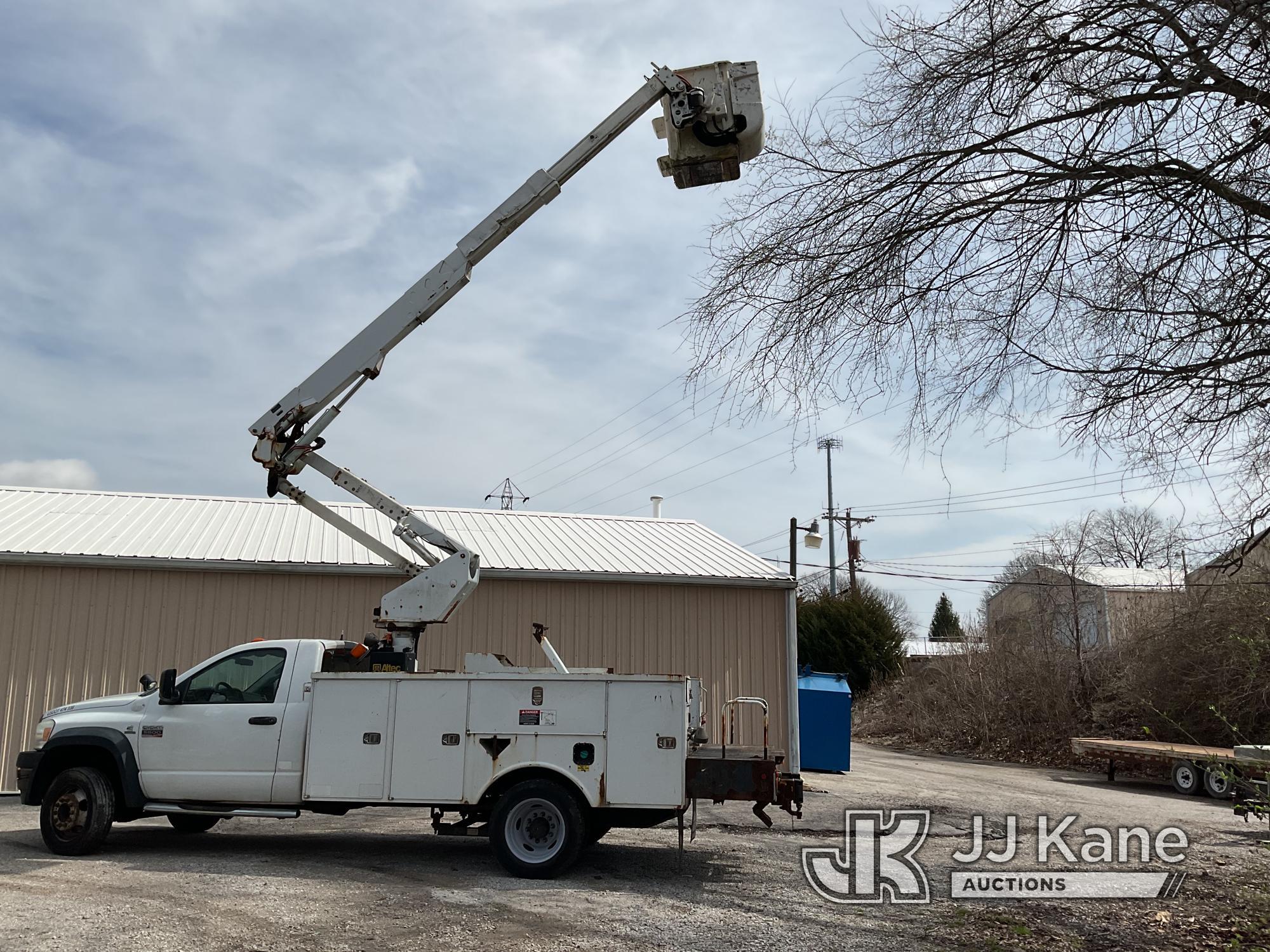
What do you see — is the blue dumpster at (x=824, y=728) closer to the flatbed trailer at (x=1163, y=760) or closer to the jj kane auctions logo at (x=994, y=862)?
the flatbed trailer at (x=1163, y=760)

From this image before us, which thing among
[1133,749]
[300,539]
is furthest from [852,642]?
[300,539]

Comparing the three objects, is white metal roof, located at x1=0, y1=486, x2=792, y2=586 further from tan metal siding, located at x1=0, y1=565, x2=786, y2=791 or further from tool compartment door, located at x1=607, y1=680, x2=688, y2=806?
tool compartment door, located at x1=607, y1=680, x2=688, y2=806

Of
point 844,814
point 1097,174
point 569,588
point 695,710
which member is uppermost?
point 1097,174

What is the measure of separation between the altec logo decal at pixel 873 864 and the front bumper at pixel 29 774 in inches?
276

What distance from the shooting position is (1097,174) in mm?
6504

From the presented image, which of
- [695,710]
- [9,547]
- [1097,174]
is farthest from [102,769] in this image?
[1097,174]

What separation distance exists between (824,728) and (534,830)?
10571mm

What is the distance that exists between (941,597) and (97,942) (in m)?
68.7

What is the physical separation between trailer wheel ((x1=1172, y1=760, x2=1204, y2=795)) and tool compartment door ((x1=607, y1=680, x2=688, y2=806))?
12.7m

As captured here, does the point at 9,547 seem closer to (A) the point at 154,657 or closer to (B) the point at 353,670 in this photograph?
(A) the point at 154,657

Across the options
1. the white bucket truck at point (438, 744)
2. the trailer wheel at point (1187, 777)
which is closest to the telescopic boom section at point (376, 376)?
the white bucket truck at point (438, 744)

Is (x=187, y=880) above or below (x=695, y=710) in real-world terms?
below

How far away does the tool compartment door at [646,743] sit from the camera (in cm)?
880

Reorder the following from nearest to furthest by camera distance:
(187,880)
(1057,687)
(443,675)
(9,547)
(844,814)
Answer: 1. (187,880)
2. (443,675)
3. (844,814)
4. (9,547)
5. (1057,687)
